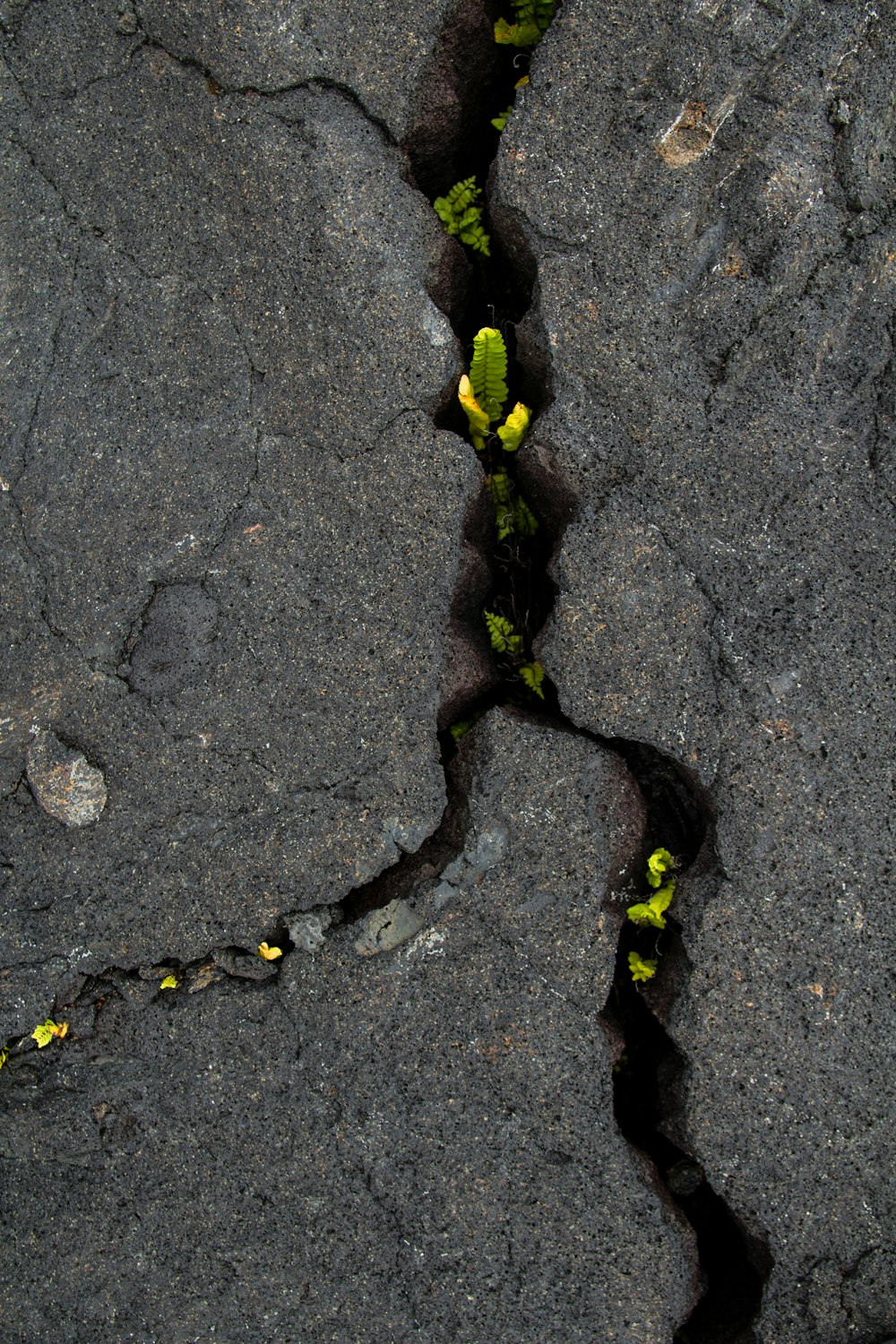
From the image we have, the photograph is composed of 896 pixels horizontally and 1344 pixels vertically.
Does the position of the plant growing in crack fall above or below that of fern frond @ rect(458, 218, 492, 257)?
below

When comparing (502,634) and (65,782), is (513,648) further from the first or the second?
(65,782)

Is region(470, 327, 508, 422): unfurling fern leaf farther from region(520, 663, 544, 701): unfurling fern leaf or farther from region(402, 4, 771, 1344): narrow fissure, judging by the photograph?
region(520, 663, 544, 701): unfurling fern leaf

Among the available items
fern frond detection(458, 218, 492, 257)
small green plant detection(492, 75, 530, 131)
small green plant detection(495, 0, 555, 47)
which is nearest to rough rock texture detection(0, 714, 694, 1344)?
fern frond detection(458, 218, 492, 257)

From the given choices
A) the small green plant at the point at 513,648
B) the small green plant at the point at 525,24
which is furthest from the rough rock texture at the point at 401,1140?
the small green plant at the point at 525,24

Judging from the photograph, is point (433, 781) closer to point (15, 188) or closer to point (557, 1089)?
point (557, 1089)

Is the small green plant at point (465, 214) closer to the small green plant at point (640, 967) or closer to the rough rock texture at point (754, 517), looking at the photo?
the rough rock texture at point (754, 517)

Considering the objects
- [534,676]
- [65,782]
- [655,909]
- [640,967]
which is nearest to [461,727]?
[534,676]
